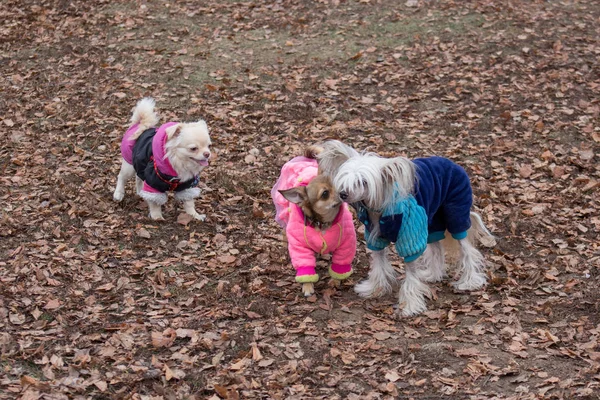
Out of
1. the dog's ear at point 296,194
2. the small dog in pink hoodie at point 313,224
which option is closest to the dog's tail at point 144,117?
the small dog in pink hoodie at point 313,224

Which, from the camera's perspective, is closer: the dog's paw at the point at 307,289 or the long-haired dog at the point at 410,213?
the long-haired dog at the point at 410,213

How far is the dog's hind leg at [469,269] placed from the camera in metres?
6.44

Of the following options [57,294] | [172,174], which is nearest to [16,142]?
[172,174]

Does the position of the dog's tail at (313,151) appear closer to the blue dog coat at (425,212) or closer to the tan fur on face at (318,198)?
the tan fur on face at (318,198)

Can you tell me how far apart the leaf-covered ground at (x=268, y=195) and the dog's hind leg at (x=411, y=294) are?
0.48 ft

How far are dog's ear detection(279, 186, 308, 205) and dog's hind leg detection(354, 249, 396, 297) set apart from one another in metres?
0.94

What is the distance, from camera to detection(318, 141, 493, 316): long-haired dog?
17.3ft

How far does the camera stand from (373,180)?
205 inches

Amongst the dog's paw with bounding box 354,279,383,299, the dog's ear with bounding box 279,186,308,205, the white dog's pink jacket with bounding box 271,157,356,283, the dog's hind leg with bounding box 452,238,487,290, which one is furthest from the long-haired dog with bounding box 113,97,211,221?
the dog's hind leg with bounding box 452,238,487,290

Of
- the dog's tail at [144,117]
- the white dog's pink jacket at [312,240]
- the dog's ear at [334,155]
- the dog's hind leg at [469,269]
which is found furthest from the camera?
the dog's tail at [144,117]

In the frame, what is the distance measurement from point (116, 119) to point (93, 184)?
7.10ft

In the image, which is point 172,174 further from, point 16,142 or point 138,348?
point 16,142

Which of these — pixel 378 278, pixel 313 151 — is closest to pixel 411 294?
pixel 378 278

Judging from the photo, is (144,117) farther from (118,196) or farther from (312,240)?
(312,240)
